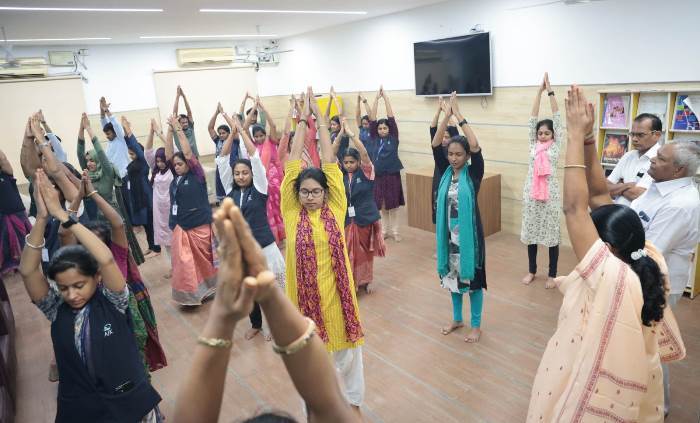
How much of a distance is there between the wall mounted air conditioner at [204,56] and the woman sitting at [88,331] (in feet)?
27.2

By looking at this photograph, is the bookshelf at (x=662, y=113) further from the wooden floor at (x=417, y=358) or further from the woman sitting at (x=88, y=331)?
the woman sitting at (x=88, y=331)

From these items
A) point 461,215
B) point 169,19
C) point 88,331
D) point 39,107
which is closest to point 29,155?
point 88,331

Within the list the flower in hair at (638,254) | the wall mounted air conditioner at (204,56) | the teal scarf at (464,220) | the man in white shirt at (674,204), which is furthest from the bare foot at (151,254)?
the flower in hair at (638,254)

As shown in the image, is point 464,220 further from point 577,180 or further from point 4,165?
point 4,165

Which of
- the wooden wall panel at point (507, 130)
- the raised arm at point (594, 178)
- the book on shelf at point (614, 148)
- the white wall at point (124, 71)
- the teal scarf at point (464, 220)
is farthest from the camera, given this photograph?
the white wall at point (124, 71)

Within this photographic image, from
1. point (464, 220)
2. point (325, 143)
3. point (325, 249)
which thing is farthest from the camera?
point (464, 220)

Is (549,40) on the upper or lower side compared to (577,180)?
upper

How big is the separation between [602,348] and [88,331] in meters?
1.79

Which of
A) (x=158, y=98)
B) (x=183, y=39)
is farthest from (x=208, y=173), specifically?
Result: (x=183, y=39)

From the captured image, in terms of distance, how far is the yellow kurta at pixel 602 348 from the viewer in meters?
1.36

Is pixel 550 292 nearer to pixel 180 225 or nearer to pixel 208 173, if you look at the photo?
pixel 180 225

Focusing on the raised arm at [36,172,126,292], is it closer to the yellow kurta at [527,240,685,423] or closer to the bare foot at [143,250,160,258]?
the yellow kurta at [527,240,685,423]

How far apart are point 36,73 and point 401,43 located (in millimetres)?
6059

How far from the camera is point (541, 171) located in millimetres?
4270
